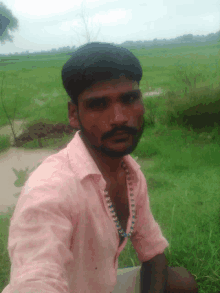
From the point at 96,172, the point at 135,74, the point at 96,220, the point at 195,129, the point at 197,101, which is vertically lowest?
the point at 195,129

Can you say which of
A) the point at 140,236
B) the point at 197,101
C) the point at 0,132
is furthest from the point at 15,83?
the point at 140,236

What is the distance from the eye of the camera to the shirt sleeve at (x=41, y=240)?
2.14ft

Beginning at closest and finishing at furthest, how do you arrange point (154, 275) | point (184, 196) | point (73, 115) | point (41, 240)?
point (41, 240) → point (73, 115) → point (154, 275) → point (184, 196)

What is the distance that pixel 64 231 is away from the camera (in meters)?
0.75

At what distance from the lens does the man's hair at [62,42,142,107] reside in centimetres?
93

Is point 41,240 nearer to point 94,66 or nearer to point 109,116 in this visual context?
point 109,116

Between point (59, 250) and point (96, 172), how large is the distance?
0.27m

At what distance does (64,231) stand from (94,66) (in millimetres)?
534

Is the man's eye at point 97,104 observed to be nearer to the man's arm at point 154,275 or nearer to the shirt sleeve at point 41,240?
the shirt sleeve at point 41,240

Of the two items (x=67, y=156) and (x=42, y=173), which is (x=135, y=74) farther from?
(x=42, y=173)

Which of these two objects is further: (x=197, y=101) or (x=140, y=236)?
(x=197, y=101)

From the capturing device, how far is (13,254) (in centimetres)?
69

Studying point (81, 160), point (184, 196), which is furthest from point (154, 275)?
point (184, 196)

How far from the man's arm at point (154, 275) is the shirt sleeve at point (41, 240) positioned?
0.61 meters
